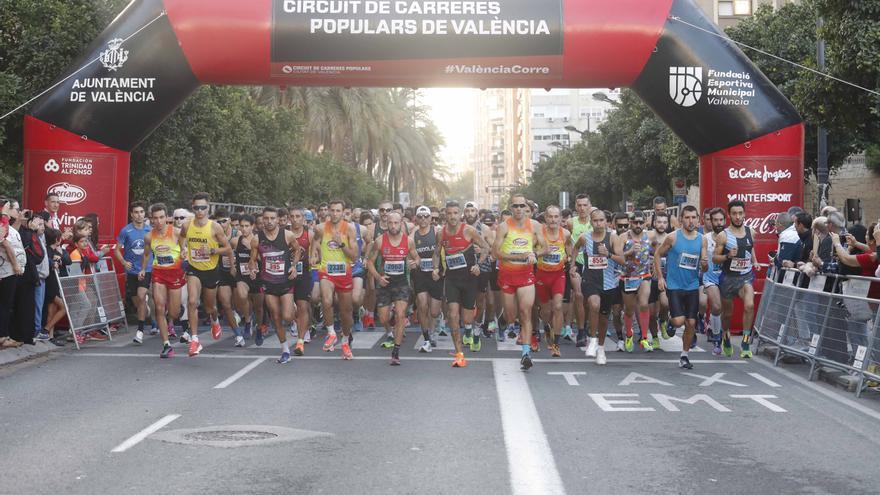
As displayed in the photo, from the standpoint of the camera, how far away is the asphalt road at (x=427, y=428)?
6.69 metres

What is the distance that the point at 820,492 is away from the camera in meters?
6.39

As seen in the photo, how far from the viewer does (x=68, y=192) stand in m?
16.1

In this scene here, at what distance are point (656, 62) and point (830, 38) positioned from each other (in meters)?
4.32

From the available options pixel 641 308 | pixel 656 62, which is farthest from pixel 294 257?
pixel 656 62

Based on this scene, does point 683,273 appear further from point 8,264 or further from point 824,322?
point 8,264

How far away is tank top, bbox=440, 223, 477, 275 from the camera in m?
13.4

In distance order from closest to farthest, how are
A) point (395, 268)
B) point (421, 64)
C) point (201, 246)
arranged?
point (395, 268), point (201, 246), point (421, 64)

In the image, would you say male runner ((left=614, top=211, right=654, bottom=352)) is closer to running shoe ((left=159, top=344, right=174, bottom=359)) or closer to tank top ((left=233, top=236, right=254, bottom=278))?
tank top ((left=233, top=236, right=254, bottom=278))

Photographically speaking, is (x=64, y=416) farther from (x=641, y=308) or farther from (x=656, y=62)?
(x=656, y=62)

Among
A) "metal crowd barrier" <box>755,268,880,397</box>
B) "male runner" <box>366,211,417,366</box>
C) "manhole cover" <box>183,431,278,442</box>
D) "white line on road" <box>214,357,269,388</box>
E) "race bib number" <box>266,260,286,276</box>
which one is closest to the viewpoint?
"manhole cover" <box>183,431,278,442</box>

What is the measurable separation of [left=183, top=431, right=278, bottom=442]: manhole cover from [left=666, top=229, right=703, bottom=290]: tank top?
6.39 metres

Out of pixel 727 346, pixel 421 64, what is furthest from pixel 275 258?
pixel 727 346

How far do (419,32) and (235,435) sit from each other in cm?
900

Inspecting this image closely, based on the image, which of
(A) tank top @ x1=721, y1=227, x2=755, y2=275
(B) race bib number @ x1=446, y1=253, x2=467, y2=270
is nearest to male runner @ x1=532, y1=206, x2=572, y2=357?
(B) race bib number @ x1=446, y1=253, x2=467, y2=270
